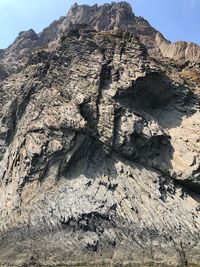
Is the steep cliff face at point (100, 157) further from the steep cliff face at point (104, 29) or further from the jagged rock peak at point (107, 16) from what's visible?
the jagged rock peak at point (107, 16)

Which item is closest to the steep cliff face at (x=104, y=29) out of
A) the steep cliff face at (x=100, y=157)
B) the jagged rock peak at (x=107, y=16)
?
the jagged rock peak at (x=107, y=16)

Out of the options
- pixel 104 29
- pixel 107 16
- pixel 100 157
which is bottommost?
pixel 100 157

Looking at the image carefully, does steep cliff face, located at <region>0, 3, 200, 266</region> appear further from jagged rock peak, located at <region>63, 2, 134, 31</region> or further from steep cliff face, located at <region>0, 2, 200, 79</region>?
jagged rock peak, located at <region>63, 2, 134, 31</region>

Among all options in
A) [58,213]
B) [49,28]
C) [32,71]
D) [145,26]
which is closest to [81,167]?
[58,213]

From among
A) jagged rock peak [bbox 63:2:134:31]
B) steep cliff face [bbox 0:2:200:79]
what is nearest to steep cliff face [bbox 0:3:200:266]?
→ steep cliff face [bbox 0:2:200:79]

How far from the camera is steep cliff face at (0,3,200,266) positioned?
147ft

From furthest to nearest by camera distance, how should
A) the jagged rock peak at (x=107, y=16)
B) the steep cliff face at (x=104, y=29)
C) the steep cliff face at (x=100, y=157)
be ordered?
the jagged rock peak at (x=107, y=16), the steep cliff face at (x=104, y=29), the steep cliff face at (x=100, y=157)

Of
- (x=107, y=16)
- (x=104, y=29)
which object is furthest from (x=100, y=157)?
(x=107, y=16)

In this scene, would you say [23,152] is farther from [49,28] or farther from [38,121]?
[49,28]

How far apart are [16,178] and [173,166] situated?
1818 cm

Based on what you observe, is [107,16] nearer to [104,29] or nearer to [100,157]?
[104,29]

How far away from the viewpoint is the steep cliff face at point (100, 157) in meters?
44.9

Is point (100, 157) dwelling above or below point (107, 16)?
below

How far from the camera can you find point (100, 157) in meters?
52.6
